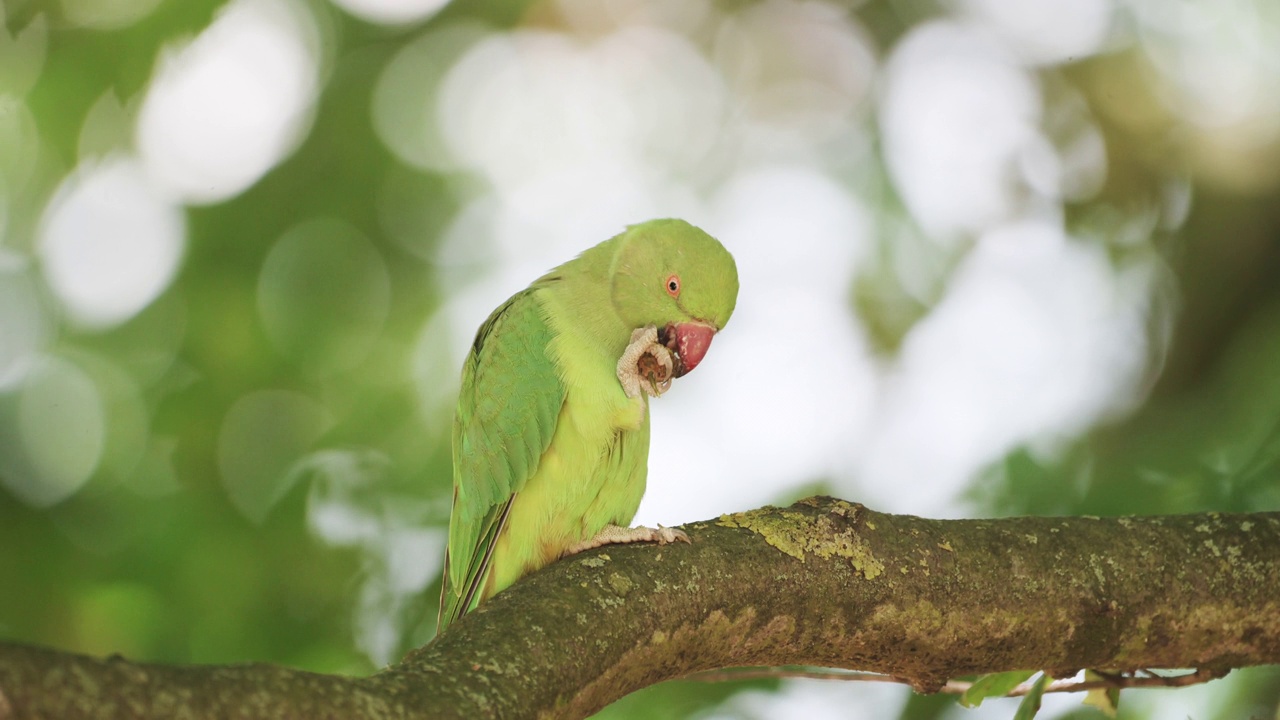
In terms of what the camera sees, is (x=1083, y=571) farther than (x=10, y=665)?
Yes

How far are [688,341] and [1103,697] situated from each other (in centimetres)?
173

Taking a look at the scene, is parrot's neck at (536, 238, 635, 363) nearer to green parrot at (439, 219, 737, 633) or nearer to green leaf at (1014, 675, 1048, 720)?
green parrot at (439, 219, 737, 633)

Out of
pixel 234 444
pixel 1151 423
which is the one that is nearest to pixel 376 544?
pixel 234 444

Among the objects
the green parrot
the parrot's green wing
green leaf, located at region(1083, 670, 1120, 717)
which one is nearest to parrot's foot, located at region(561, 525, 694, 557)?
the green parrot

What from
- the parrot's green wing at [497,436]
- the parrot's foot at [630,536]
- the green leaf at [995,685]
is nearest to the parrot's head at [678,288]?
the parrot's green wing at [497,436]

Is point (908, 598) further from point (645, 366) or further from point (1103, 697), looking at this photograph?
point (645, 366)

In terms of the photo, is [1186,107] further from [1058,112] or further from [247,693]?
[247,693]

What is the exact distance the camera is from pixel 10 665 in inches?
52.7

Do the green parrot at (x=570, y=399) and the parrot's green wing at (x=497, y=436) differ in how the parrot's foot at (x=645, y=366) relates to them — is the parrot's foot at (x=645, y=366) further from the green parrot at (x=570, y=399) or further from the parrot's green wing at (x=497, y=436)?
the parrot's green wing at (x=497, y=436)

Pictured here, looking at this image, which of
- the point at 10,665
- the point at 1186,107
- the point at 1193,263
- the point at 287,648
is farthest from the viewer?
the point at 1186,107

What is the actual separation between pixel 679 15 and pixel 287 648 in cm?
444

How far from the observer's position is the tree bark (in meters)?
2.32

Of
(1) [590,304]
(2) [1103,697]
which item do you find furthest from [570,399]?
(2) [1103,697]

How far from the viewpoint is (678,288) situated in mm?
3586
